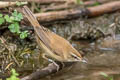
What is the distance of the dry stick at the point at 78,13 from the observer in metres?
8.35

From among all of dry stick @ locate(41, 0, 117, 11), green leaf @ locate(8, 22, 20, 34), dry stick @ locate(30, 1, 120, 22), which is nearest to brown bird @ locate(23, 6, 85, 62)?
green leaf @ locate(8, 22, 20, 34)

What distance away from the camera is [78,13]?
8.85 meters

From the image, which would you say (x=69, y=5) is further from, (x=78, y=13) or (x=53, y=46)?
(x=53, y=46)

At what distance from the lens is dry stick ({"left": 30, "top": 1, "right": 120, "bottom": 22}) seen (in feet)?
27.4

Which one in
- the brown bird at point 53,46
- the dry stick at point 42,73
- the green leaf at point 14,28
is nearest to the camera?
the dry stick at point 42,73

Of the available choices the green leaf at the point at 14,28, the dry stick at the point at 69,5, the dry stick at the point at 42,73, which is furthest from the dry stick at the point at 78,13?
the dry stick at the point at 42,73

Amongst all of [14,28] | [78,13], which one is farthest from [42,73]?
[78,13]

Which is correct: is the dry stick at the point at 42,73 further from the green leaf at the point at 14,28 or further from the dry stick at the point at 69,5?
the dry stick at the point at 69,5

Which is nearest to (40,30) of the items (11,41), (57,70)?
(57,70)

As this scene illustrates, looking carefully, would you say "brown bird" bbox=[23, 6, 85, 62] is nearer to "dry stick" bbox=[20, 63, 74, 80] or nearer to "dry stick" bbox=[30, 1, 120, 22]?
"dry stick" bbox=[20, 63, 74, 80]

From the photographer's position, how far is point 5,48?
7.22m

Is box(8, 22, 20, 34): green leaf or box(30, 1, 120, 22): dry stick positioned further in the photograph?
box(30, 1, 120, 22): dry stick

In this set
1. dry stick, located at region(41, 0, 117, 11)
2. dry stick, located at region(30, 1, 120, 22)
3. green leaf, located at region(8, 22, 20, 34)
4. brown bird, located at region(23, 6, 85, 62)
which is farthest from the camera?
dry stick, located at region(41, 0, 117, 11)

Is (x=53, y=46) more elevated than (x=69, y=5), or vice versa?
(x=69, y=5)
